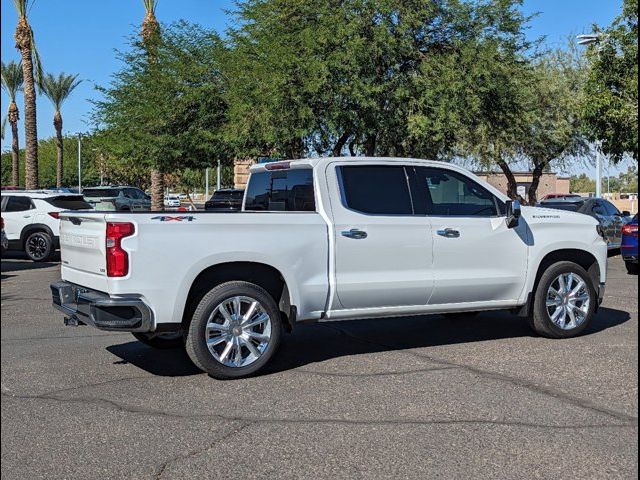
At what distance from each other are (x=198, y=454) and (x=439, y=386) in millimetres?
2182

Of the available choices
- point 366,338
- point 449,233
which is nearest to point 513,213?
point 449,233

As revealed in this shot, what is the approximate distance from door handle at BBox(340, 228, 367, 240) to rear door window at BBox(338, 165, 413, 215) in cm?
23

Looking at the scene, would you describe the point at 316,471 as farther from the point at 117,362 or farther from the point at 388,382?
the point at 117,362

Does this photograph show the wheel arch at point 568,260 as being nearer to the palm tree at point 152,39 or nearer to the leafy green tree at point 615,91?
the leafy green tree at point 615,91

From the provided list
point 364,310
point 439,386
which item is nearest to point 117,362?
point 364,310

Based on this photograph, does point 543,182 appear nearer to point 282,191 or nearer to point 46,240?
point 46,240

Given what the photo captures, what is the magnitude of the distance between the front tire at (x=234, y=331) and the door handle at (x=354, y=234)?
864 mm

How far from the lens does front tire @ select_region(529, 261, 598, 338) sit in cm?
757

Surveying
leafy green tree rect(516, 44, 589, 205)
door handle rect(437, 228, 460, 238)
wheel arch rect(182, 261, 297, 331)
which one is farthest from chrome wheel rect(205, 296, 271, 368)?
leafy green tree rect(516, 44, 589, 205)

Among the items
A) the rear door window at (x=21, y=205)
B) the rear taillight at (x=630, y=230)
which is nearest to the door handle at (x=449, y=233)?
the rear taillight at (x=630, y=230)

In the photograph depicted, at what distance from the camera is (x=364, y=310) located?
22.1 ft

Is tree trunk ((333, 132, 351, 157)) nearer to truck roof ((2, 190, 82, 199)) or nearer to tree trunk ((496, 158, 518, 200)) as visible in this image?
truck roof ((2, 190, 82, 199))

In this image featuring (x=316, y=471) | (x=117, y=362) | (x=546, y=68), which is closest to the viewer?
(x=316, y=471)

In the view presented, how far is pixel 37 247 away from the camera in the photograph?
56.0 feet
